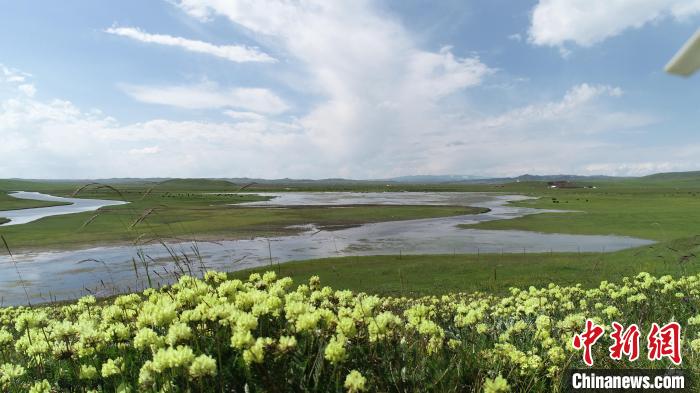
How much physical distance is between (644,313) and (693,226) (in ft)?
161

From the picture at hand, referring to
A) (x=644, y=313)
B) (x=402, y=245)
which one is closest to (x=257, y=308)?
(x=644, y=313)

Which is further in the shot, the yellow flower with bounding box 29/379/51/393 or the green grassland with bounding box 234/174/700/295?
the green grassland with bounding box 234/174/700/295

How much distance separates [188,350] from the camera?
224cm

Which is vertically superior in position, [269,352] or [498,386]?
[269,352]

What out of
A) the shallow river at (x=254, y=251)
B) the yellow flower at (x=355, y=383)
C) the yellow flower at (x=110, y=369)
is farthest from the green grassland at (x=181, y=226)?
the yellow flower at (x=355, y=383)

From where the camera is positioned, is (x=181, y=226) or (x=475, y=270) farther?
(x=181, y=226)

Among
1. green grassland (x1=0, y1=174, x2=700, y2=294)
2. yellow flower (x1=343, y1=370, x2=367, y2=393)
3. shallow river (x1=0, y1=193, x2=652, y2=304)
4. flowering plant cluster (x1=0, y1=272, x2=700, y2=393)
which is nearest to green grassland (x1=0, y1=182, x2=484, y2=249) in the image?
green grassland (x1=0, y1=174, x2=700, y2=294)

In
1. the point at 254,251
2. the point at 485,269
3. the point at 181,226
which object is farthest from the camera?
the point at 181,226

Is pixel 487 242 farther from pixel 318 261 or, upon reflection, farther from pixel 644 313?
pixel 644 313

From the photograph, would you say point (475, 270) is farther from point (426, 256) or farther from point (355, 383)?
point (355, 383)

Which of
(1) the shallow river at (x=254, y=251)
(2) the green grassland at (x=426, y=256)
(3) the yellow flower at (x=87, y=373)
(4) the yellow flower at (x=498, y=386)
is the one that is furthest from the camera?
(1) the shallow river at (x=254, y=251)

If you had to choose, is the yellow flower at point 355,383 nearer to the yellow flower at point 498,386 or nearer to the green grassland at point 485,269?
the yellow flower at point 498,386

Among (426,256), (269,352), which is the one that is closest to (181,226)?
(426,256)

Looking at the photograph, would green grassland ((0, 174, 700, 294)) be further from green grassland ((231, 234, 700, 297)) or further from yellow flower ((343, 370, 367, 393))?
yellow flower ((343, 370, 367, 393))
